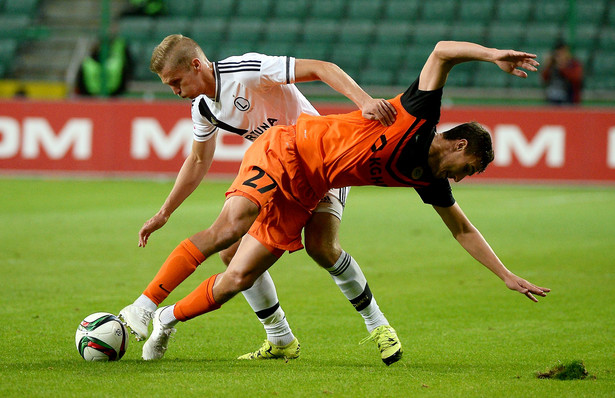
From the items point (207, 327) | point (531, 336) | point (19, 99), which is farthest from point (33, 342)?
point (19, 99)

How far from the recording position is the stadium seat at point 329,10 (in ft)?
72.2

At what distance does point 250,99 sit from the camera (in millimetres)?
5445

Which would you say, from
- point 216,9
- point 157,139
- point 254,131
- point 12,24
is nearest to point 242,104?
point 254,131

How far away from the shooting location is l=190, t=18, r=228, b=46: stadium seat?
2145 centimetres

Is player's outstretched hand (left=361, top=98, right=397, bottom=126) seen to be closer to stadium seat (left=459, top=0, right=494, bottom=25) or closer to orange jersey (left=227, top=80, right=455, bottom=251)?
orange jersey (left=227, top=80, right=455, bottom=251)

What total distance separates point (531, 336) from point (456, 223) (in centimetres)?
126

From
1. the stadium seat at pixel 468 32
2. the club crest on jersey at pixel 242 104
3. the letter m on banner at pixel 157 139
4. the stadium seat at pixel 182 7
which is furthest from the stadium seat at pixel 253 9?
the club crest on jersey at pixel 242 104

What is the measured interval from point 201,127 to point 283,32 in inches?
636

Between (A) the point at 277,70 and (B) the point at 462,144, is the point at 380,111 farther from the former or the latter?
(A) the point at 277,70

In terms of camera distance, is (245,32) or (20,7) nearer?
(245,32)

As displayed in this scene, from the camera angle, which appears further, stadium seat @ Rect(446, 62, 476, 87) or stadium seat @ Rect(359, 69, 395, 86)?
stadium seat @ Rect(359, 69, 395, 86)

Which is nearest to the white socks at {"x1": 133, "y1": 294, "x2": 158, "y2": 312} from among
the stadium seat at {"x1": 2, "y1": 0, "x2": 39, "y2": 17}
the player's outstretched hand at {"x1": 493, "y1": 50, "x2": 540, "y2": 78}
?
the player's outstretched hand at {"x1": 493, "y1": 50, "x2": 540, "y2": 78}

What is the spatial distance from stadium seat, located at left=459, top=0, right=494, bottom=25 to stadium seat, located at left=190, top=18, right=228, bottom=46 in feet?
17.8

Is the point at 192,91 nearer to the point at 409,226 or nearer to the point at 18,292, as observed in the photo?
the point at 18,292
